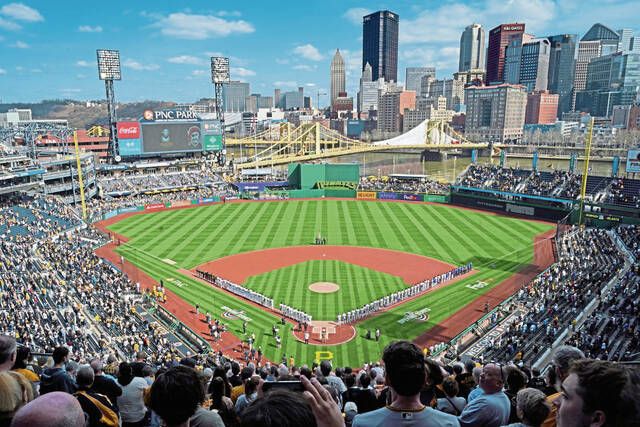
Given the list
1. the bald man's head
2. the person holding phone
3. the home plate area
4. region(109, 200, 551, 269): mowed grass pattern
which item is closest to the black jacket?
the bald man's head

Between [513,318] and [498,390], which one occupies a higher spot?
[498,390]

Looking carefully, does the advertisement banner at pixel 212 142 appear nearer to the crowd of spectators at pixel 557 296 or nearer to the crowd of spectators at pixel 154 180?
the crowd of spectators at pixel 154 180

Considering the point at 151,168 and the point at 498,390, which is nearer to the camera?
the point at 498,390

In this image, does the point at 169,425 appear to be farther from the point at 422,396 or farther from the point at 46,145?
the point at 46,145

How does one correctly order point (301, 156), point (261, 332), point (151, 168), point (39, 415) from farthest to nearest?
1. point (301, 156)
2. point (151, 168)
3. point (261, 332)
4. point (39, 415)

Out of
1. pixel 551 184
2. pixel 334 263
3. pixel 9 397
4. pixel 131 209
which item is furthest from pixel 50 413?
pixel 551 184

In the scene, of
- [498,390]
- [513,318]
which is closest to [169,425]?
[498,390]

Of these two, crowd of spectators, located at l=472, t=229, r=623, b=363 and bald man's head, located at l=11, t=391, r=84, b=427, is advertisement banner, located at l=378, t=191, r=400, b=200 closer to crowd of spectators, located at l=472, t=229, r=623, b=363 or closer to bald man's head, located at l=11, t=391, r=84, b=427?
crowd of spectators, located at l=472, t=229, r=623, b=363
